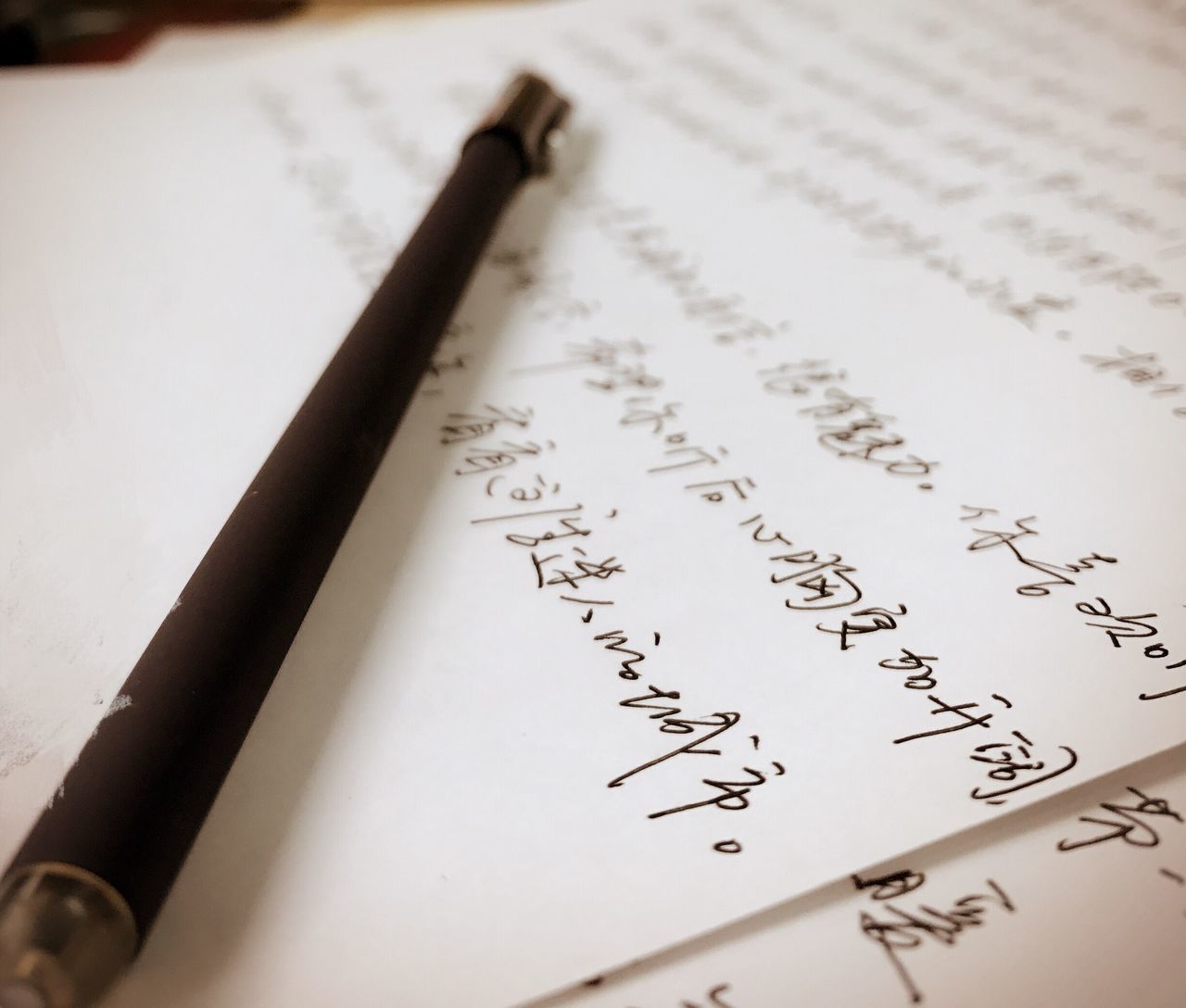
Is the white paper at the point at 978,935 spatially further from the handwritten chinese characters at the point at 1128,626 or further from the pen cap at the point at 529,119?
the pen cap at the point at 529,119

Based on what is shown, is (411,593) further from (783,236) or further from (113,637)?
(783,236)

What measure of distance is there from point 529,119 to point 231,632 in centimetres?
35

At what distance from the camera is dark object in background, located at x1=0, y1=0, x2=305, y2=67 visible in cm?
61

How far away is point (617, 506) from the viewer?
300 mm

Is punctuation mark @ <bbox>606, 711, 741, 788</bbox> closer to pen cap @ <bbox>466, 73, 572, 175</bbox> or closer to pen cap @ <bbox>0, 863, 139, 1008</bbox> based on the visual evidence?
pen cap @ <bbox>0, 863, 139, 1008</bbox>

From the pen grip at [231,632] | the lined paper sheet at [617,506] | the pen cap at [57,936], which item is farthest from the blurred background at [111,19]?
the pen cap at [57,936]

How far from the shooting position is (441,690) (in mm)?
246

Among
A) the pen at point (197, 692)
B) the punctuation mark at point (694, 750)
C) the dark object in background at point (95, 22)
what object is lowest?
the punctuation mark at point (694, 750)

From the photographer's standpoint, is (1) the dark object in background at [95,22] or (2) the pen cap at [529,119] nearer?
(2) the pen cap at [529,119]

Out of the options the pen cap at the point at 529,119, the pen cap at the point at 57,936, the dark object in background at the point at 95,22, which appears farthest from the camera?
the dark object in background at the point at 95,22

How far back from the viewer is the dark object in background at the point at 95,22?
0.61 metres

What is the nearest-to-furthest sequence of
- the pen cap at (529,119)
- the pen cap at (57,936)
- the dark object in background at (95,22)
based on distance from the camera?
the pen cap at (57,936) < the pen cap at (529,119) < the dark object in background at (95,22)

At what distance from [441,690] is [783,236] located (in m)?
0.31

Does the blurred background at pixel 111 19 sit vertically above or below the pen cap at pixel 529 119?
above
